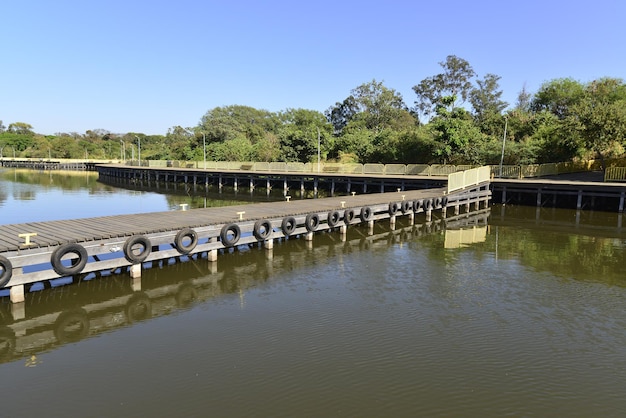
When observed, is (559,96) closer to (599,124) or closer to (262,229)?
(599,124)

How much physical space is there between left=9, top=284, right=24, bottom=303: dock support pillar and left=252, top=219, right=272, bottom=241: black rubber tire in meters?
7.20

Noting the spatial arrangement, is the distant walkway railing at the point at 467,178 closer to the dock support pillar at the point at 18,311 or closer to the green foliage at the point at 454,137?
the green foliage at the point at 454,137

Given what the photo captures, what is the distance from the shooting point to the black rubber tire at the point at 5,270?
9.37m

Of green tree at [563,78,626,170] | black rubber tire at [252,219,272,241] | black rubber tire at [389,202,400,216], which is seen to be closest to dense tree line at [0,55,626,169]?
green tree at [563,78,626,170]

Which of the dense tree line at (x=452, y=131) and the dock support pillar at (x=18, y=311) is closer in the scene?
the dock support pillar at (x=18, y=311)

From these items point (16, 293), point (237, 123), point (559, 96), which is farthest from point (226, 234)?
point (237, 123)

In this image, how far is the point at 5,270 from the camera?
30.9ft

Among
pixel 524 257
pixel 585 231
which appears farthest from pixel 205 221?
pixel 585 231

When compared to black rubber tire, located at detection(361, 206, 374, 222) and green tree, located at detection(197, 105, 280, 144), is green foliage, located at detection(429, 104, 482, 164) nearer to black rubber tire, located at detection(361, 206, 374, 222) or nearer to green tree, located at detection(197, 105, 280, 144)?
black rubber tire, located at detection(361, 206, 374, 222)

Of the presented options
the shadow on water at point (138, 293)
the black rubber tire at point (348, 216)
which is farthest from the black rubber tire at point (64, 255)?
the black rubber tire at point (348, 216)

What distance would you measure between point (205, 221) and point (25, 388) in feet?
27.8

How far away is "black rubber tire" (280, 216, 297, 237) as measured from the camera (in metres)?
16.3

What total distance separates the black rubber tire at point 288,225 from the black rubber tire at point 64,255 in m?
7.17

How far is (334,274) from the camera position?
43.3 ft
